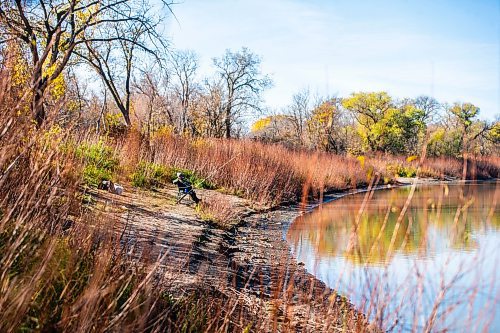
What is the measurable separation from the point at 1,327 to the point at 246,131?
3664 centimetres

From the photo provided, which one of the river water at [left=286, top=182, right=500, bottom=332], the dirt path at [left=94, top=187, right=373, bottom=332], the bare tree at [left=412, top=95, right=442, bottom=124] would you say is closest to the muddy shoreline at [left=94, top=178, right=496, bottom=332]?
the dirt path at [left=94, top=187, right=373, bottom=332]

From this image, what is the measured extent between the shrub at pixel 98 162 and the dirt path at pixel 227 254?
55 centimetres

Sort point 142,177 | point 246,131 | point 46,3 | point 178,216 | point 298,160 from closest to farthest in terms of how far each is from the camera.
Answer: point 178,216 < point 46,3 < point 142,177 < point 298,160 < point 246,131

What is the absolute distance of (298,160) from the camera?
18578 mm

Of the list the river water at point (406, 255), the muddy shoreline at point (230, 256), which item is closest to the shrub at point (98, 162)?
the muddy shoreline at point (230, 256)

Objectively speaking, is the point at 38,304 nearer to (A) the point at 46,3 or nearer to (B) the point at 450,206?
(A) the point at 46,3

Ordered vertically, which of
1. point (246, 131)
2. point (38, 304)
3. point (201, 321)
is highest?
point (246, 131)

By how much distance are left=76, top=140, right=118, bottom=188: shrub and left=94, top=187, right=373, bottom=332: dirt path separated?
0.55 metres

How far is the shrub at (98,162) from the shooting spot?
9195 millimetres

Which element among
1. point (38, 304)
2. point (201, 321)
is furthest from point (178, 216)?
point (38, 304)

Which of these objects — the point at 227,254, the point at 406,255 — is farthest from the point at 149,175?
the point at 406,255

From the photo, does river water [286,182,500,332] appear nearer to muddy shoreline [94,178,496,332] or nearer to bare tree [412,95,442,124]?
muddy shoreline [94,178,496,332]

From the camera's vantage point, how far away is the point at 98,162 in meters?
10.0

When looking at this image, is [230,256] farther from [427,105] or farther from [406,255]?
[427,105]
